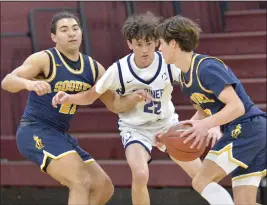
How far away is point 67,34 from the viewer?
19.2ft

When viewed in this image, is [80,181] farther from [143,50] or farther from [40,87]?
[143,50]

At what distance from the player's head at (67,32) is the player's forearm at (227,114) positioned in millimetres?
1675

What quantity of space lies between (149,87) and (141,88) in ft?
0.23

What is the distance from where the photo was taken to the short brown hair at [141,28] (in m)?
5.75

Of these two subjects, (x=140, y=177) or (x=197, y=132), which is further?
(x=140, y=177)

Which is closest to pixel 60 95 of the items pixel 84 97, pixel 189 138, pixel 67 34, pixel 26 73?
pixel 84 97

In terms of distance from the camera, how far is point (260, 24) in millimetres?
10086

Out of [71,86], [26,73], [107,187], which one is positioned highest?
[26,73]

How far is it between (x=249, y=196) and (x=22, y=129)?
2076 mm

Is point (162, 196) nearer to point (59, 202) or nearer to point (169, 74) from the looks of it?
point (59, 202)

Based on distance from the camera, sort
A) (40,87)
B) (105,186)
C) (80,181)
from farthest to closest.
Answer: (105,186)
(80,181)
(40,87)

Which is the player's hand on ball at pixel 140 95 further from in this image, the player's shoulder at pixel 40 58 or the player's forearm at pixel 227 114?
the player's forearm at pixel 227 114

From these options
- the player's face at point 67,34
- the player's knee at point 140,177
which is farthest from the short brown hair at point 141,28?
the player's knee at point 140,177

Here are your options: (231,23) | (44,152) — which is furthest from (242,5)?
(44,152)
